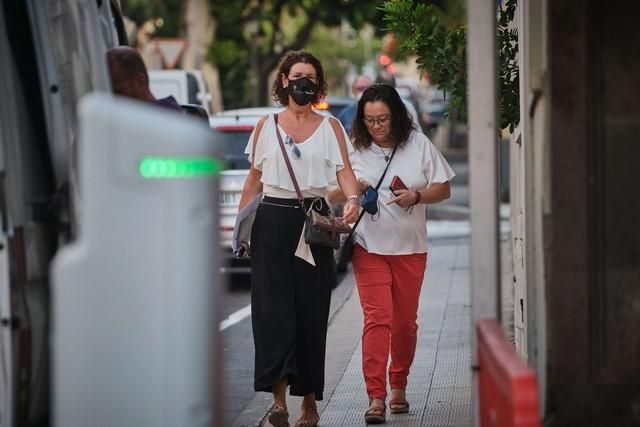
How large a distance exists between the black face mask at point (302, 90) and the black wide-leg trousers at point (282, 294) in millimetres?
520

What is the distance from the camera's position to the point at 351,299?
43.7 feet

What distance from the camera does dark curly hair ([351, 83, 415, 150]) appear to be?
780cm

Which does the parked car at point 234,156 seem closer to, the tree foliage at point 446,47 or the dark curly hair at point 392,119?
the tree foliage at point 446,47

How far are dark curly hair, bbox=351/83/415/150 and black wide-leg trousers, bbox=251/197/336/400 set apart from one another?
683 millimetres

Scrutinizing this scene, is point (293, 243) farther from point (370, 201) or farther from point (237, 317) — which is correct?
point (237, 317)

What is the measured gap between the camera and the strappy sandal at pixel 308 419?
7.39m

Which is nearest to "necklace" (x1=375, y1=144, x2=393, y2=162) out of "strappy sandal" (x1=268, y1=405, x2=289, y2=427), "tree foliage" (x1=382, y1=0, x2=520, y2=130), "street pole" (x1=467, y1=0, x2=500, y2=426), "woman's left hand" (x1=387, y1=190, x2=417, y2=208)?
"woman's left hand" (x1=387, y1=190, x2=417, y2=208)

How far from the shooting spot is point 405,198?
24.9 ft

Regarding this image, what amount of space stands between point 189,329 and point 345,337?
7037 mm

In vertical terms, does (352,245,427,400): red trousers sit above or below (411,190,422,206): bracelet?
below

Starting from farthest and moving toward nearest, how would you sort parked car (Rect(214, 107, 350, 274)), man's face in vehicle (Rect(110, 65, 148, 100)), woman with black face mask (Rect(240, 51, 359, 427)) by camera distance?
1. parked car (Rect(214, 107, 350, 274))
2. woman with black face mask (Rect(240, 51, 359, 427))
3. man's face in vehicle (Rect(110, 65, 148, 100))

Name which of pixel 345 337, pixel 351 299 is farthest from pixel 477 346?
pixel 351 299

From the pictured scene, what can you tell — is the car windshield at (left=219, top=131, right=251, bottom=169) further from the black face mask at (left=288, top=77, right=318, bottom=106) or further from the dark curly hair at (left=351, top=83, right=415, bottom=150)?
the black face mask at (left=288, top=77, right=318, bottom=106)

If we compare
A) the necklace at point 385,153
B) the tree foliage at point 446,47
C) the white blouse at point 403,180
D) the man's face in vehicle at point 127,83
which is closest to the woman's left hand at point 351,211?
the white blouse at point 403,180
